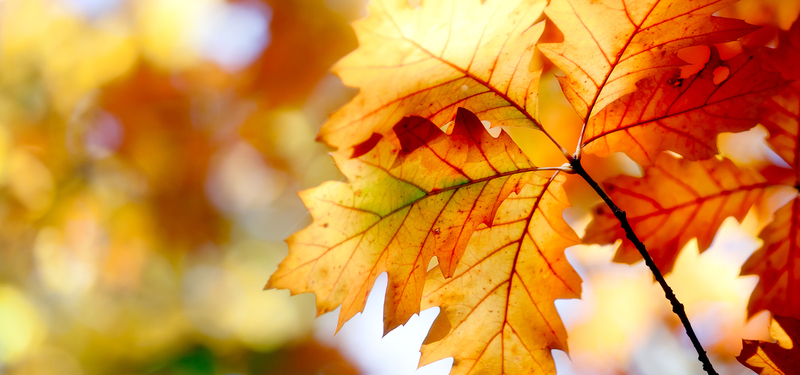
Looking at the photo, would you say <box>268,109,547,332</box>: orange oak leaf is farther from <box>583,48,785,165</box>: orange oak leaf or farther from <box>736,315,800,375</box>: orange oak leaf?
<box>736,315,800,375</box>: orange oak leaf

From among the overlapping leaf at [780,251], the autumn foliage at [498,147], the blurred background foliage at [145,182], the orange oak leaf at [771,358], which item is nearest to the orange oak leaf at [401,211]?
the autumn foliage at [498,147]

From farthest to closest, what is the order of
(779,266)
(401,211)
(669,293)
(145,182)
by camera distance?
(145,182), (779,266), (401,211), (669,293)

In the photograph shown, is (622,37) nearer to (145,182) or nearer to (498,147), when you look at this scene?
(498,147)

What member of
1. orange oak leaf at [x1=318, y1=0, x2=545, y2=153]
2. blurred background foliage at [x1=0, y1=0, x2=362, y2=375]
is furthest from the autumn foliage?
blurred background foliage at [x1=0, y1=0, x2=362, y2=375]

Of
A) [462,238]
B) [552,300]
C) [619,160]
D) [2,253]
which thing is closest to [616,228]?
[552,300]

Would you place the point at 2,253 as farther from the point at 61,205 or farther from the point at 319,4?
the point at 319,4

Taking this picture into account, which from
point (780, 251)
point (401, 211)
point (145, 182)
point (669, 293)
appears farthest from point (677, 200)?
point (145, 182)
